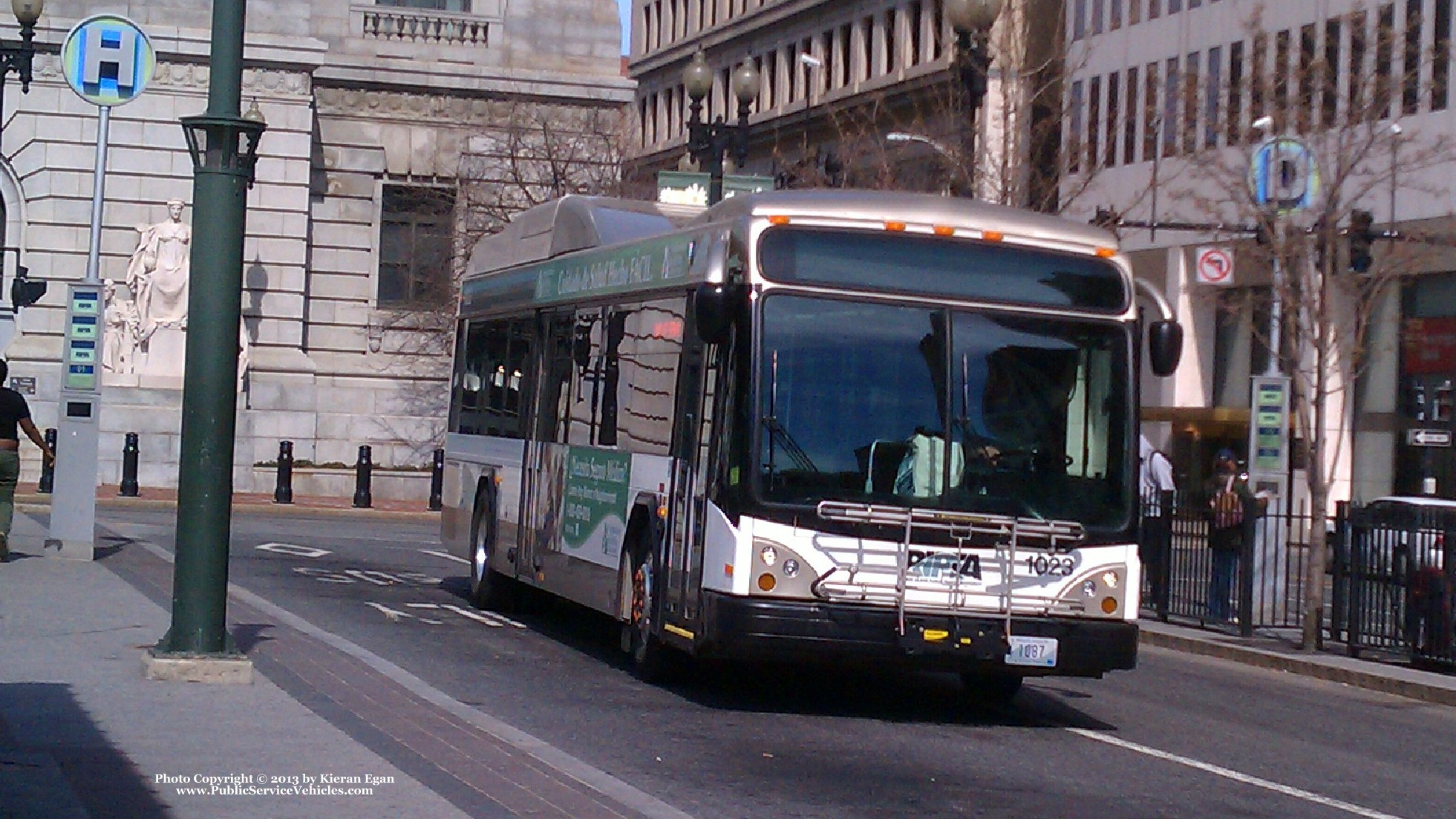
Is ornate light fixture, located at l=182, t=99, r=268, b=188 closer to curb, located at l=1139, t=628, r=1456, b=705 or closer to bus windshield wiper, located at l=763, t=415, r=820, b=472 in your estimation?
bus windshield wiper, located at l=763, t=415, r=820, b=472

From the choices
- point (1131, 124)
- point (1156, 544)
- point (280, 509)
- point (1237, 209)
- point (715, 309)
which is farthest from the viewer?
point (1131, 124)

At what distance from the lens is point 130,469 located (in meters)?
36.0

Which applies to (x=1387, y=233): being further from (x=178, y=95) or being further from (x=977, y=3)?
(x=178, y=95)

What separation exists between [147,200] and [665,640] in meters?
29.4

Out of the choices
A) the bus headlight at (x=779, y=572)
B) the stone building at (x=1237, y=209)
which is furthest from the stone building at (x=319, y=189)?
the bus headlight at (x=779, y=572)

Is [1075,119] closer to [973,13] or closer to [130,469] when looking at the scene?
[130,469]

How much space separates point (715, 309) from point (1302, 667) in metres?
8.42

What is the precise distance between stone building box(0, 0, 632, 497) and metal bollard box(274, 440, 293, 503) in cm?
258

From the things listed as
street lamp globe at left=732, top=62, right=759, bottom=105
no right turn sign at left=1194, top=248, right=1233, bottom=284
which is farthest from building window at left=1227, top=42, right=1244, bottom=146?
street lamp globe at left=732, top=62, right=759, bottom=105

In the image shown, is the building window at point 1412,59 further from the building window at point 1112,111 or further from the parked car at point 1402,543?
the parked car at point 1402,543

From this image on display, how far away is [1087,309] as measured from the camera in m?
13.6

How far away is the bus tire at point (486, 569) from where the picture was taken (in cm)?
1936

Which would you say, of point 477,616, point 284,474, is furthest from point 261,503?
point 477,616

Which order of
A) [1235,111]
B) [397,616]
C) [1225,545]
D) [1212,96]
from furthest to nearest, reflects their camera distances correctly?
[1212,96] → [1235,111] → [1225,545] → [397,616]
